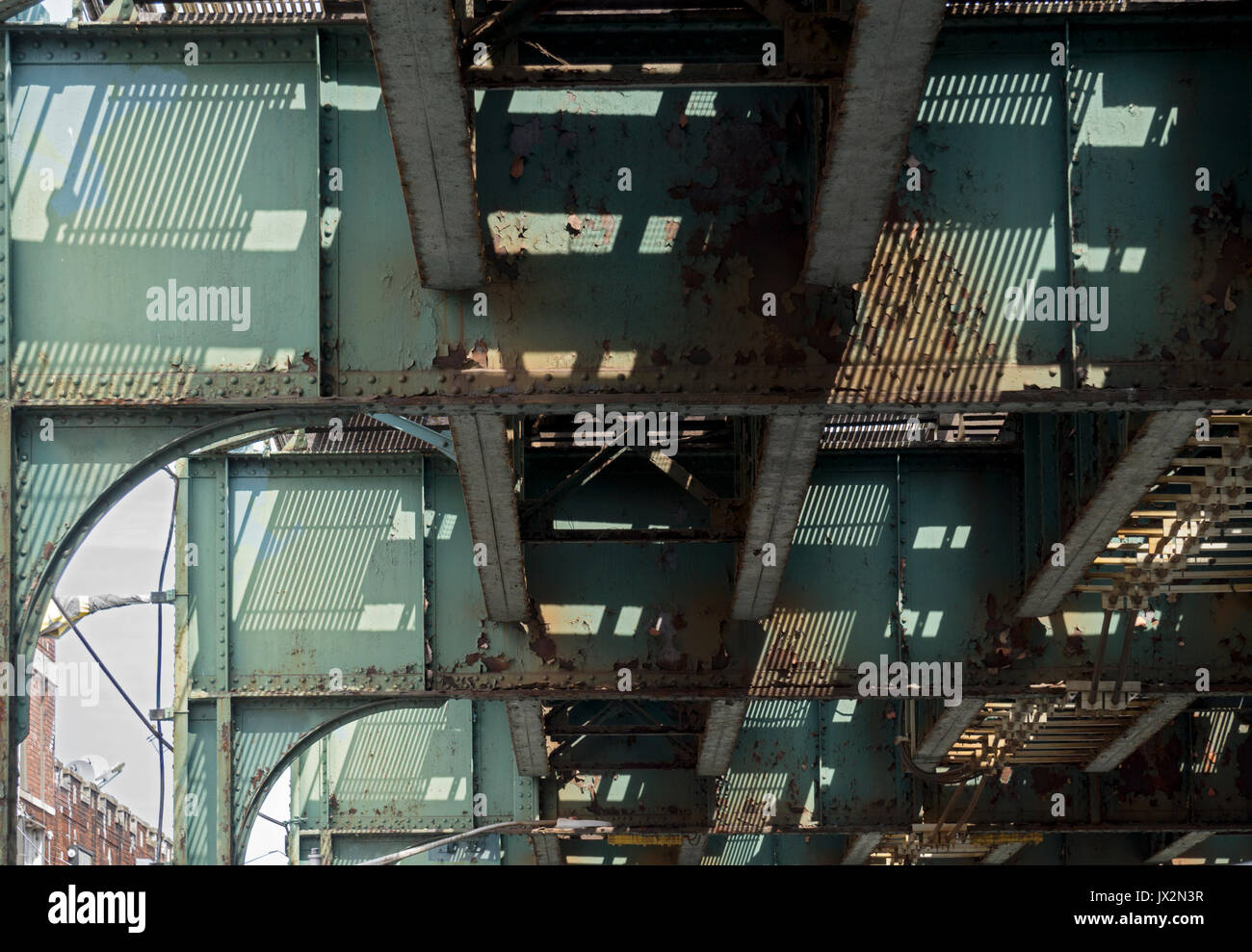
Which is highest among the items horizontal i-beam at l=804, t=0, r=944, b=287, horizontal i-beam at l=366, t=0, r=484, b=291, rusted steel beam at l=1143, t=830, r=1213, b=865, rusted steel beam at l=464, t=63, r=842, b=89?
rusted steel beam at l=464, t=63, r=842, b=89

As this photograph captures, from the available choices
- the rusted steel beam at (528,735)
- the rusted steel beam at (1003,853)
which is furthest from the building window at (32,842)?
the rusted steel beam at (1003,853)

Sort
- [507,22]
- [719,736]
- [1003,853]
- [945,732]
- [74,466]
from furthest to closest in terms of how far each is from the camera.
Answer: [1003,853]
[719,736]
[945,732]
[74,466]
[507,22]

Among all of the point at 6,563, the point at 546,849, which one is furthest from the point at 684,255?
the point at 546,849

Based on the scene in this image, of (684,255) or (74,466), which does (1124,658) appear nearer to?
(684,255)

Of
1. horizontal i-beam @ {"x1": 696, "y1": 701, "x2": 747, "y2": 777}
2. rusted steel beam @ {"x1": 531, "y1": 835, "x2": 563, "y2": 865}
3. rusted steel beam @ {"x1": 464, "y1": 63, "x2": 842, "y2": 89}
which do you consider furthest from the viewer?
rusted steel beam @ {"x1": 531, "y1": 835, "x2": 563, "y2": 865}

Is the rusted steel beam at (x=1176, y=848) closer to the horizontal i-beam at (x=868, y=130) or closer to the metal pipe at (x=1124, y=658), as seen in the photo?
the metal pipe at (x=1124, y=658)

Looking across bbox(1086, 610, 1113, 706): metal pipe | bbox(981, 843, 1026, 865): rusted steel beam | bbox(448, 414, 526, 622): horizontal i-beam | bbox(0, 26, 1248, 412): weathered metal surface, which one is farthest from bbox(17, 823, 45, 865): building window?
bbox(0, 26, 1248, 412): weathered metal surface

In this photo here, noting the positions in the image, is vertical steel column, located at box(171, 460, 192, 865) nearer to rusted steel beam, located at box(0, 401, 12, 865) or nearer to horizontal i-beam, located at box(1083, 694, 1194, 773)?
rusted steel beam, located at box(0, 401, 12, 865)
